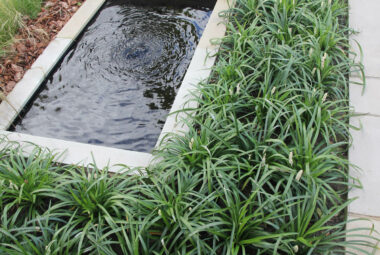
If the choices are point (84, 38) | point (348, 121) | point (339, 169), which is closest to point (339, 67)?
point (348, 121)

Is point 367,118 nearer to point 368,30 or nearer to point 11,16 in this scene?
point 368,30

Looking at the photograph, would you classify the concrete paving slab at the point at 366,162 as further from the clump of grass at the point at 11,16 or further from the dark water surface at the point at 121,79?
the clump of grass at the point at 11,16

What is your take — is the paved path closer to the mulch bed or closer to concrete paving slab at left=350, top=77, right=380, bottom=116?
concrete paving slab at left=350, top=77, right=380, bottom=116

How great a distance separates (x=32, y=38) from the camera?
4492 mm

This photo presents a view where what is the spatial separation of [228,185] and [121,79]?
6.67ft

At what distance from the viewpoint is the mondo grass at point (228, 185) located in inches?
87.3

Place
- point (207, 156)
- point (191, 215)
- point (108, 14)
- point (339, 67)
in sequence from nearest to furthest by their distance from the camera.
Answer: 1. point (191, 215)
2. point (207, 156)
3. point (339, 67)
4. point (108, 14)

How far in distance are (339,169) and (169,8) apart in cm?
332

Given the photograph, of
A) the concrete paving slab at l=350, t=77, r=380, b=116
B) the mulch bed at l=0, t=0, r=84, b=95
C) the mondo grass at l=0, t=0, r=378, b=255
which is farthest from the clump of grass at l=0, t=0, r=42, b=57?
the concrete paving slab at l=350, t=77, r=380, b=116

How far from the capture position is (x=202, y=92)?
3238 mm

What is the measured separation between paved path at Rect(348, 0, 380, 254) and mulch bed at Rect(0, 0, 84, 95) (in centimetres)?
372

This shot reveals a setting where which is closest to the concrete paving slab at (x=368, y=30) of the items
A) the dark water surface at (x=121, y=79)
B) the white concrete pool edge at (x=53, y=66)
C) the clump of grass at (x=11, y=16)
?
the white concrete pool edge at (x=53, y=66)

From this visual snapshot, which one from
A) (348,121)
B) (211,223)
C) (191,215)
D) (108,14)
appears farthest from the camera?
(108,14)

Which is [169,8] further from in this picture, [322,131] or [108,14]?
[322,131]
